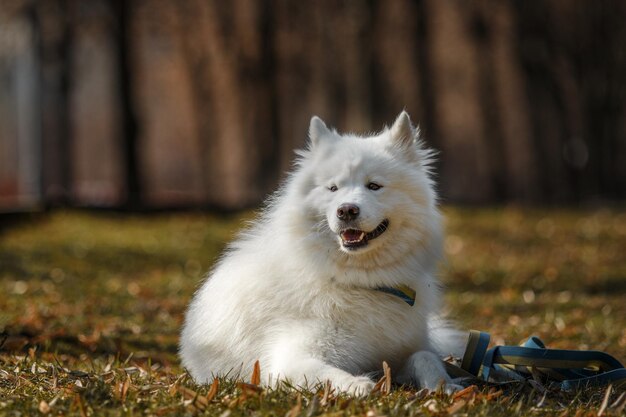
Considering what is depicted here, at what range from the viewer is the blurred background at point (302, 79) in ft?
68.0

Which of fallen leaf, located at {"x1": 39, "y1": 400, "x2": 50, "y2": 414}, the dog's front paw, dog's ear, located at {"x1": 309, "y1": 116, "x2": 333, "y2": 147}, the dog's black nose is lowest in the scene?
fallen leaf, located at {"x1": 39, "y1": 400, "x2": 50, "y2": 414}

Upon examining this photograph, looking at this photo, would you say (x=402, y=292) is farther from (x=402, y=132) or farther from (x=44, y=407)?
(x=44, y=407)

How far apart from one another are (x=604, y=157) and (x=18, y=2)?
19319 millimetres

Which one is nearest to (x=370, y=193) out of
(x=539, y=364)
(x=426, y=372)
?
(x=426, y=372)

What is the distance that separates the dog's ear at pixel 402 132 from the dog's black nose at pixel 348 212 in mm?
743

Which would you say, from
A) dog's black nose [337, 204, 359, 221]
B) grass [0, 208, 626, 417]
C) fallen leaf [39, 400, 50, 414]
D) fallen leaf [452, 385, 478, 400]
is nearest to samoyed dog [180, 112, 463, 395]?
dog's black nose [337, 204, 359, 221]

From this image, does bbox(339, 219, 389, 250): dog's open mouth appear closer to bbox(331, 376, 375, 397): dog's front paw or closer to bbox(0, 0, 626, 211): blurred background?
bbox(331, 376, 375, 397): dog's front paw

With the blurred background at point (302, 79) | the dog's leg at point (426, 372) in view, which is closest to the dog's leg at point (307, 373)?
the dog's leg at point (426, 372)

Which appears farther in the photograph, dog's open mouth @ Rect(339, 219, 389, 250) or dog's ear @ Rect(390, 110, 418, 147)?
dog's ear @ Rect(390, 110, 418, 147)

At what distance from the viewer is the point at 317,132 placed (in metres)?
5.16

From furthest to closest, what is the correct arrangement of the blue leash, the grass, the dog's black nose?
the blue leash → the dog's black nose → the grass

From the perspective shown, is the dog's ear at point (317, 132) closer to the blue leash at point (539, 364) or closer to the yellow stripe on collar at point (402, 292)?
the yellow stripe on collar at point (402, 292)

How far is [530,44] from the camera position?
89.5ft

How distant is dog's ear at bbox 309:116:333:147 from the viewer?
202 inches
